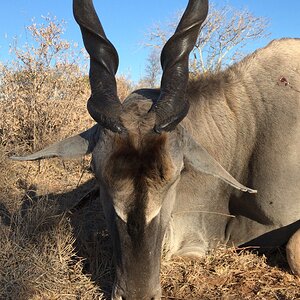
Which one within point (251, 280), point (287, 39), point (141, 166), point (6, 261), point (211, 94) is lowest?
point (251, 280)

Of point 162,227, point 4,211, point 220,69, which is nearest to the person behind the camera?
point 162,227

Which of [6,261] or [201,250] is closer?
[6,261]

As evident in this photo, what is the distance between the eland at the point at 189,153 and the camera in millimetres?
2742

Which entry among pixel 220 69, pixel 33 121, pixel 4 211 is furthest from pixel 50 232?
pixel 33 121

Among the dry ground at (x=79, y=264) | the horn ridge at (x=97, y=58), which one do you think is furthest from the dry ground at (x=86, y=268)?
the horn ridge at (x=97, y=58)

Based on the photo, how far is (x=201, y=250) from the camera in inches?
153

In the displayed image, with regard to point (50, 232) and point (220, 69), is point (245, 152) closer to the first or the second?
point (220, 69)

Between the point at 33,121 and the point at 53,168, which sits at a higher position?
the point at 33,121

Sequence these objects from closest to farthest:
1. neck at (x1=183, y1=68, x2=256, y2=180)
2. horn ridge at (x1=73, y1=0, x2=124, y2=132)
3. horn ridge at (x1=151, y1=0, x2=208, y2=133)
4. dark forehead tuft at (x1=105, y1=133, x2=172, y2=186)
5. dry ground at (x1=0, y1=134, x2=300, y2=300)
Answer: dark forehead tuft at (x1=105, y1=133, x2=172, y2=186) → horn ridge at (x1=151, y1=0, x2=208, y2=133) → horn ridge at (x1=73, y1=0, x2=124, y2=132) → dry ground at (x1=0, y1=134, x2=300, y2=300) → neck at (x1=183, y1=68, x2=256, y2=180)

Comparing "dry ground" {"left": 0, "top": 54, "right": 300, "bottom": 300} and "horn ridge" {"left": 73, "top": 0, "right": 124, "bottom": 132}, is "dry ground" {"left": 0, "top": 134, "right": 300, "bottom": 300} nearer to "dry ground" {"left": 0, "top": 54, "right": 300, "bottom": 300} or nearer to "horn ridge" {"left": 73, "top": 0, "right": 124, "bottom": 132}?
"dry ground" {"left": 0, "top": 54, "right": 300, "bottom": 300}

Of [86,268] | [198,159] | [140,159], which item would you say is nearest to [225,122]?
[198,159]

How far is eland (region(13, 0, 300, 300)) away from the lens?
2.74 metres

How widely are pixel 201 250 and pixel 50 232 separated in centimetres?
128

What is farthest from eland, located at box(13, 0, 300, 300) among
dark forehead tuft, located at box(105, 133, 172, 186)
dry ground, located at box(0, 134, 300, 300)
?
dry ground, located at box(0, 134, 300, 300)
